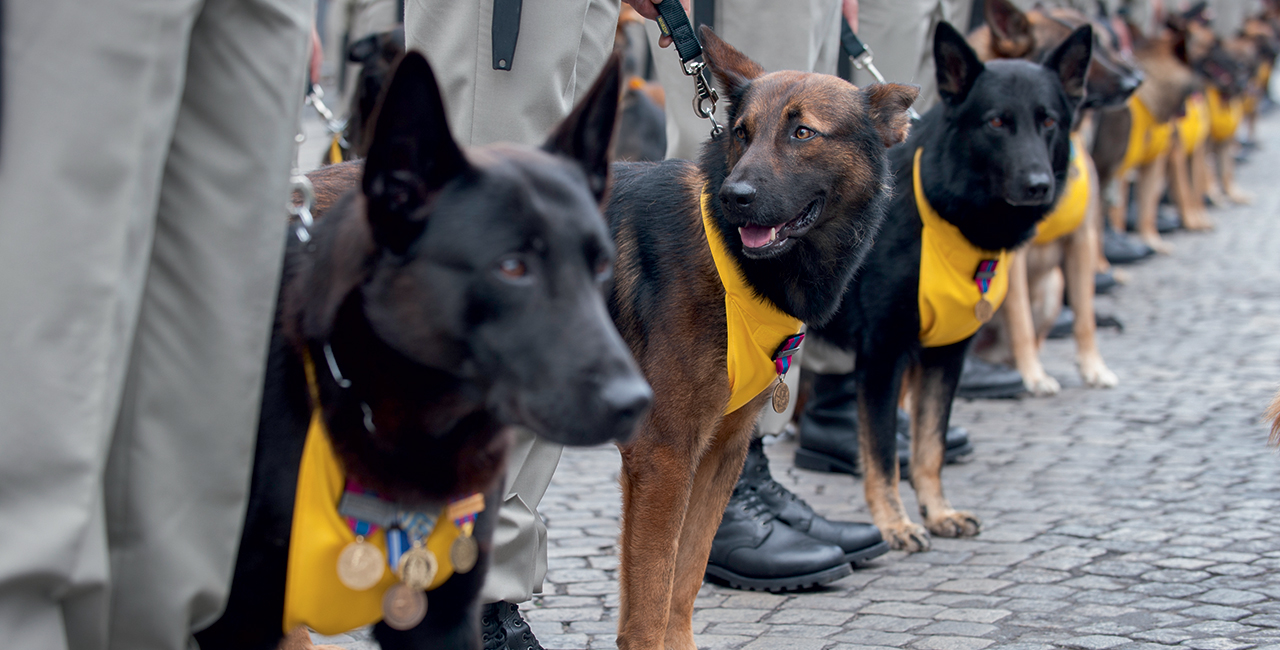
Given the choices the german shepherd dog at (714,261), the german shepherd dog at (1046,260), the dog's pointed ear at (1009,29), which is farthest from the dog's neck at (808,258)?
→ the dog's pointed ear at (1009,29)

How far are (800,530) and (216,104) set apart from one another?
2.64 meters

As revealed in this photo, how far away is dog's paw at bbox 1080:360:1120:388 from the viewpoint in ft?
22.2

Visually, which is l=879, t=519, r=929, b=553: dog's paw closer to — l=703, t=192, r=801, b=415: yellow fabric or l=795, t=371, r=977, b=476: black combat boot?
l=795, t=371, r=977, b=476: black combat boot

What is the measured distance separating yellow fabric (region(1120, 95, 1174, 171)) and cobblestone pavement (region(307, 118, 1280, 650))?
2.87 m

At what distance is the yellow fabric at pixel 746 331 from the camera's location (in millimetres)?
2992

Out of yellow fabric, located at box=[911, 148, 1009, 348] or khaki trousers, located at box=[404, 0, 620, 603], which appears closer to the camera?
khaki trousers, located at box=[404, 0, 620, 603]

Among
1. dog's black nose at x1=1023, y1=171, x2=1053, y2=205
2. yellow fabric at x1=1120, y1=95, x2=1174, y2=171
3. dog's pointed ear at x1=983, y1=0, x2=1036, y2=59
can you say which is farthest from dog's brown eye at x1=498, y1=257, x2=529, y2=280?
yellow fabric at x1=1120, y1=95, x2=1174, y2=171

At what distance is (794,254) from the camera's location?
320 cm

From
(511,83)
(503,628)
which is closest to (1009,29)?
(511,83)

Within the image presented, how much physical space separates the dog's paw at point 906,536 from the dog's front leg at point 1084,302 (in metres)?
3.10

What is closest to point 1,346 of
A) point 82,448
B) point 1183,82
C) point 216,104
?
point 82,448

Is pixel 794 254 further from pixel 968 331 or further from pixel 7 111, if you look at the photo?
pixel 7 111

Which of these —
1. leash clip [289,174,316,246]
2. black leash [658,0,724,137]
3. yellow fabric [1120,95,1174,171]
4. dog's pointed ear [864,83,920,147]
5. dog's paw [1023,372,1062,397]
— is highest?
black leash [658,0,724,137]

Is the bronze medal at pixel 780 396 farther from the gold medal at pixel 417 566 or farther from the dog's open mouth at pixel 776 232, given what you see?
the gold medal at pixel 417 566
